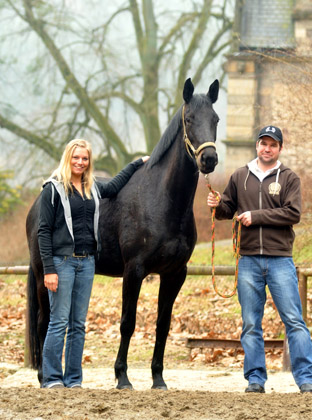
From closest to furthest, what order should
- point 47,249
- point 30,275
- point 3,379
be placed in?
point 47,249 < point 30,275 < point 3,379

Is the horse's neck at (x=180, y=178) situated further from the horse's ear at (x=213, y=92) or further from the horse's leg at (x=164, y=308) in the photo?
the horse's leg at (x=164, y=308)

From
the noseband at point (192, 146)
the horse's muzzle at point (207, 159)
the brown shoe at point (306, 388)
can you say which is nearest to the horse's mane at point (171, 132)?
the noseband at point (192, 146)

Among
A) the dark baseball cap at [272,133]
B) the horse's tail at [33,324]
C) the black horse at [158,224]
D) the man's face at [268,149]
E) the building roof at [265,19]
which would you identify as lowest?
the horse's tail at [33,324]

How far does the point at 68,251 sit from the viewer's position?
211 inches

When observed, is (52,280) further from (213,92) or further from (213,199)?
(213,92)

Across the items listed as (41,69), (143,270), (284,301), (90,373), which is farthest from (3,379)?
(41,69)

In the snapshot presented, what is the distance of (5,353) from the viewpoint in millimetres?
8734

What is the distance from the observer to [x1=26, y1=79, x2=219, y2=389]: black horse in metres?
5.64

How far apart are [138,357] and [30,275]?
8.27ft

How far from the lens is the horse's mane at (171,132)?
5.61 meters

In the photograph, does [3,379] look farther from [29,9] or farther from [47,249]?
[29,9]

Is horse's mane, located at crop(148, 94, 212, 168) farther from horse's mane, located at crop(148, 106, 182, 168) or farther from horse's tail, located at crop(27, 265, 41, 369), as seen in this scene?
horse's tail, located at crop(27, 265, 41, 369)

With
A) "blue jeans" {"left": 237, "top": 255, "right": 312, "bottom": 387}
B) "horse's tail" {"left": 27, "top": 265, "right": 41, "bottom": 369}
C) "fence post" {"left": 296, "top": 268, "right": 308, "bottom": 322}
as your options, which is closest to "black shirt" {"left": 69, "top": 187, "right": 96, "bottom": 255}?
"blue jeans" {"left": 237, "top": 255, "right": 312, "bottom": 387}

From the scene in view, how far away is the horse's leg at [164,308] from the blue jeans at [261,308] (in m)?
0.70
